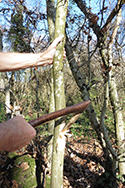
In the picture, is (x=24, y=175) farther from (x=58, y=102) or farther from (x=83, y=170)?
(x=58, y=102)

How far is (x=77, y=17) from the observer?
3760 mm

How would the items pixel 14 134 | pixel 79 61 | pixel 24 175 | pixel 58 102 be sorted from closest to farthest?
1. pixel 14 134
2. pixel 58 102
3. pixel 24 175
4. pixel 79 61

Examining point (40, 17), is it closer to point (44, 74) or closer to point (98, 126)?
point (44, 74)

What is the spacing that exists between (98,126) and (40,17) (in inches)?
154

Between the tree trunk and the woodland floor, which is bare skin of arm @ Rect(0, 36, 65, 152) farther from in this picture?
the woodland floor

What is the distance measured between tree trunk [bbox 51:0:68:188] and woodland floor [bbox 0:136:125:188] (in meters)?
0.89

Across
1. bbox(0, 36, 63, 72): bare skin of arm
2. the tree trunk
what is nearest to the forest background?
the tree trunk

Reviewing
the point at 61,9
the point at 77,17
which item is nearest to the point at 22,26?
the point at 77,17

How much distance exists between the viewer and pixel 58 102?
194 centimetres

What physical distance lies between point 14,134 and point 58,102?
137cm

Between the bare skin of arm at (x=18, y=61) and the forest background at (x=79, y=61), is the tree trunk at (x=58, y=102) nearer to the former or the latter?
the forest background at (x=79, y=61)

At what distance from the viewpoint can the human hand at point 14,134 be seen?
0.57m

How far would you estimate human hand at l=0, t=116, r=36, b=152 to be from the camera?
1.86 ft

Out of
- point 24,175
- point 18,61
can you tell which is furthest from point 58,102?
point 24,175
